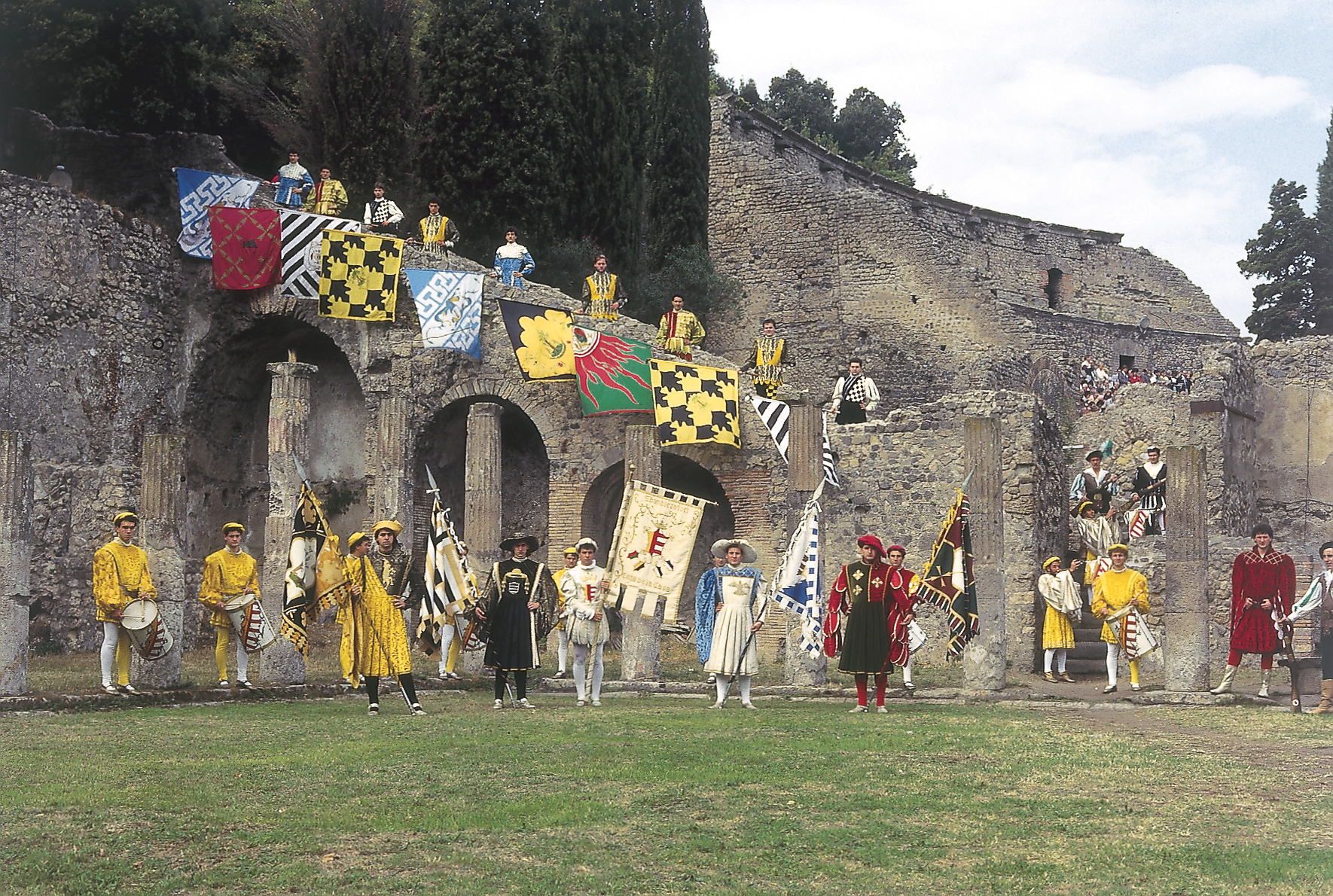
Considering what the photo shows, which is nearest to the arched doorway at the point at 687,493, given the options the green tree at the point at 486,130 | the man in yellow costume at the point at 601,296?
the man in yellow costume at the point at 601,296

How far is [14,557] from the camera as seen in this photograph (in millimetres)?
15781

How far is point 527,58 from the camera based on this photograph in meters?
32.2

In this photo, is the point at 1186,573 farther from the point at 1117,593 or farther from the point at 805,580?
the point at 805,580

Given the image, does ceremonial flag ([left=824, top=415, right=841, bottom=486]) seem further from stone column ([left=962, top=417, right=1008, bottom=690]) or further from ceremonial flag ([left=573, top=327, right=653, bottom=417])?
stone column ([left=962, top=417, right=1008, bottom=690])

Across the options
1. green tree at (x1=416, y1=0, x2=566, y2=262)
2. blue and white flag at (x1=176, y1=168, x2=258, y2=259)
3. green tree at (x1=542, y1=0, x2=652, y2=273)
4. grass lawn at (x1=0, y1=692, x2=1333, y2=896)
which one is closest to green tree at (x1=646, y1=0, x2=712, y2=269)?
green tree at (x1=542, y1=0, x2=652, y2=273)

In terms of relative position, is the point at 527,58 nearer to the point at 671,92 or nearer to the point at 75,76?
the point at 671,92

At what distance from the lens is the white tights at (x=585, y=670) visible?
16.7m

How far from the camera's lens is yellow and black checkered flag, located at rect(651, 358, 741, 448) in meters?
25.9

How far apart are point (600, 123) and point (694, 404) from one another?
9340 millimetres

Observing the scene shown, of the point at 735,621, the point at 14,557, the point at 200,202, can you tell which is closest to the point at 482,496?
the point at 735,621

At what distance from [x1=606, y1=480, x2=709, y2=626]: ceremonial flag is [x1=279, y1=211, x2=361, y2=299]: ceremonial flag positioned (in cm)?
1198

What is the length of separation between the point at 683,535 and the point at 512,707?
125 inches

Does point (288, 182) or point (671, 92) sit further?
point (671, 92)

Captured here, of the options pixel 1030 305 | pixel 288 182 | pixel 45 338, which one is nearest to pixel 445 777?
pixel 45 338
